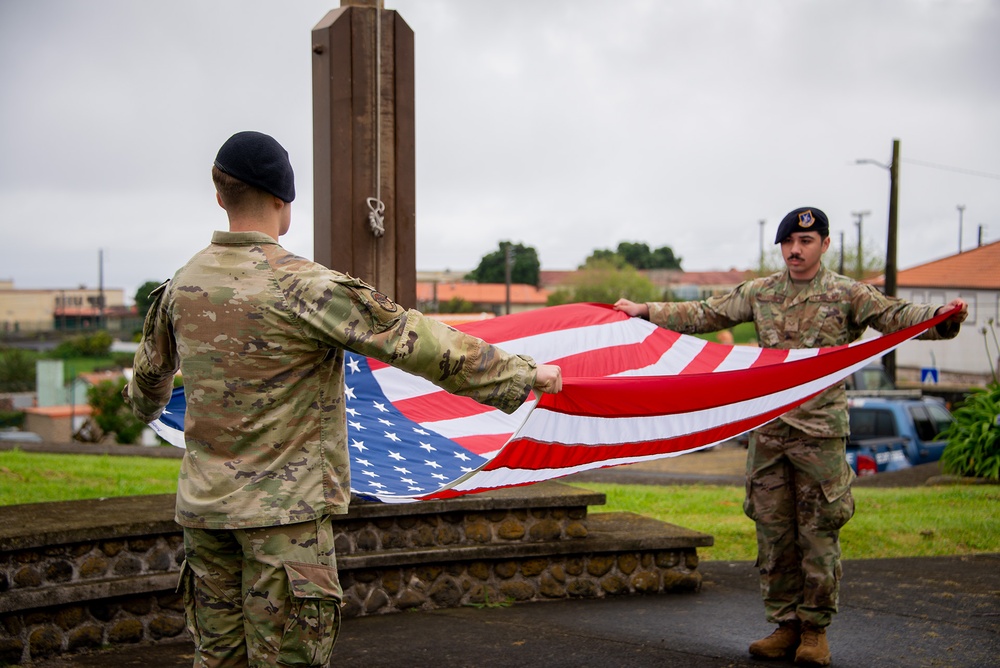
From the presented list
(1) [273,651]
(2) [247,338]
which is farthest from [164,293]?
(1) [273,651]

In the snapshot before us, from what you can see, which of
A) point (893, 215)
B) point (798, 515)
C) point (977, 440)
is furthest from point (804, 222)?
point (893, 215)

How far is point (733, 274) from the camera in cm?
13750

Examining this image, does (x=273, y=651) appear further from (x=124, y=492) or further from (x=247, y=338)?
(x=124, y=492)

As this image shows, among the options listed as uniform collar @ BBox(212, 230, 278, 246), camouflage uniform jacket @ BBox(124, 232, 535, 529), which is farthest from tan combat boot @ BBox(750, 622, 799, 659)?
uniform collar @ BBox(212, 230, 278, 246)

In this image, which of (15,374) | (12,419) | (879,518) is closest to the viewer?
(879,518)

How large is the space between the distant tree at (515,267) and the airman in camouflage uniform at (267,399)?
94.5 meters

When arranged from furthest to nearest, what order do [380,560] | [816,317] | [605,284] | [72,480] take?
[605,284] < [72,480] < [380,560] < [816,317]

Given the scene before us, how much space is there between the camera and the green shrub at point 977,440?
12969 mm

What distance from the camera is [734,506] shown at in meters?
10.5

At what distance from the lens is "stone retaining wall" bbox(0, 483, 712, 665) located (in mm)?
4898

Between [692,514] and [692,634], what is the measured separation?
14.0 feet

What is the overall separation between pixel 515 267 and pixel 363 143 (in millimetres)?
99695

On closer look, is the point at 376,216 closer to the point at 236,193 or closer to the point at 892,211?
the point at 236,193

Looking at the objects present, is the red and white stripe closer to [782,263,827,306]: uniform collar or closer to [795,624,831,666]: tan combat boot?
[782,263,827,306]: uniform collar
